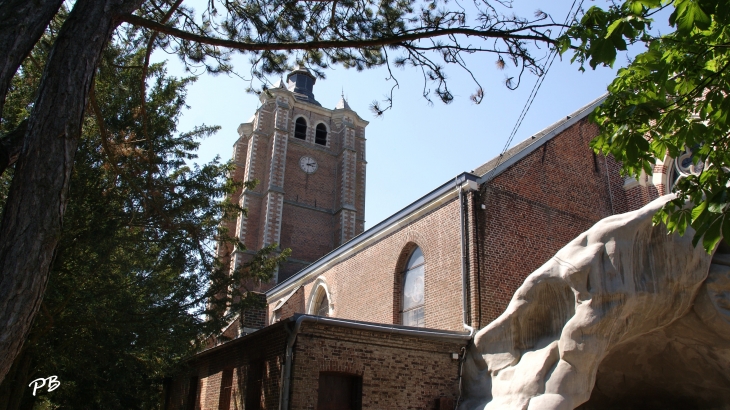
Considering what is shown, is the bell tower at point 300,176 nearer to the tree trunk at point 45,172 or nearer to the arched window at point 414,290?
the arched window at point 414,290

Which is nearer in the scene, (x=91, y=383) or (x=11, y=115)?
Result: (x=11, y=115)

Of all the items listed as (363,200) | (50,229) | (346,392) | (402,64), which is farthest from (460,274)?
(363,200)

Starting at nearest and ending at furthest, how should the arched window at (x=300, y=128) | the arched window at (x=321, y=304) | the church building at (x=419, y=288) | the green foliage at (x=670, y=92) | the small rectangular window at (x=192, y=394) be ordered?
the green foliage at (x=670, y=92)
the church building at (x=419, y=288)
the small rectangular window at (x=192, y=394)
the arched window at (x=321, y=304)
the arched window at (x=300, y=128)

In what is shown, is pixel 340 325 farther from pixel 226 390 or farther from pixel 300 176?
pixel 300 176

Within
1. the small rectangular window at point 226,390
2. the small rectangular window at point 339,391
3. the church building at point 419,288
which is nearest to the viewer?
the small rectangular window at point 339,391

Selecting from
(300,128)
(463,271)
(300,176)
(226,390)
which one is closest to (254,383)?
(226,390)

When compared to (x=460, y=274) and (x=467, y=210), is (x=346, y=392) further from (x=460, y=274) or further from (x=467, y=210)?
(x=467, y=210)

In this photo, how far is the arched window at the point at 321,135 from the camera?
133ft

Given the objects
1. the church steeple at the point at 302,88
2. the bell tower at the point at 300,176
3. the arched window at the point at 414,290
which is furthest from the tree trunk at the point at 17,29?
the church steeple at the point at 302,88

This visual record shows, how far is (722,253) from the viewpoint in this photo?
11.4 meters

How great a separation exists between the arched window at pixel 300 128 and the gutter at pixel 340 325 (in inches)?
1127

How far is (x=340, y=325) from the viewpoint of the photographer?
1179 centimetres

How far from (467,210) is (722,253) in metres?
5.57

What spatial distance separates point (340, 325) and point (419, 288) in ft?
16.8
